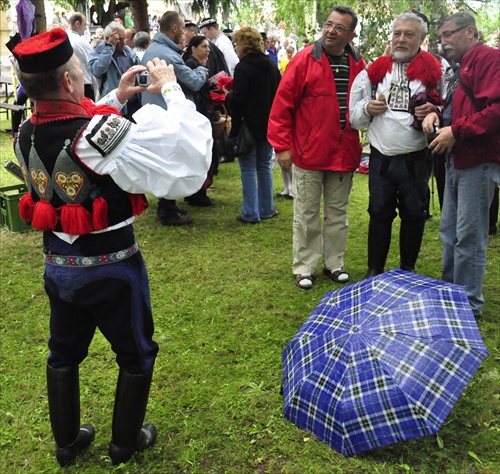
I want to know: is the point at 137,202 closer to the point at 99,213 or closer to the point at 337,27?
the point at 99,213

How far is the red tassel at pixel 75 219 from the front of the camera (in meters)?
2.19

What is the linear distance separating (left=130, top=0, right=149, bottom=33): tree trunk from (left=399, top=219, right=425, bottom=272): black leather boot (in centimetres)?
766

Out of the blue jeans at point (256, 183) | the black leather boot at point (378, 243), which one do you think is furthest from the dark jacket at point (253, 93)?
the black leather boot at point (378, 243)

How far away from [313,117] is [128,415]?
2699mm

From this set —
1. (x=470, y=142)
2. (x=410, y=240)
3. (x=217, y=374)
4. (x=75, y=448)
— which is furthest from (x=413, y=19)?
(x=75, y=448)

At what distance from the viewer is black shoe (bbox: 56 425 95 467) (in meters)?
2.70

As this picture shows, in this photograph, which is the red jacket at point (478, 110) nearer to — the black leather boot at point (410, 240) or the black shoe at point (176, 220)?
the black leather boot at point (410, 240)

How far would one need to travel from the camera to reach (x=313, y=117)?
173 inches

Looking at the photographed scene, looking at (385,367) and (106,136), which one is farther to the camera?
(385,367)

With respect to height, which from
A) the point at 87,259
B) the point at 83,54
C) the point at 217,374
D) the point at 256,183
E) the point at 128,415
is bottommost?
the point at 217,374

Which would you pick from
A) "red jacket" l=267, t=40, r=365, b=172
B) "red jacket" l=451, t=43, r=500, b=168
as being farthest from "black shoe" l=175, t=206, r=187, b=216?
"red jacket" l=451, t=43, r=500, b=168

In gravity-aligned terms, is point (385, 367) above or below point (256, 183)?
above

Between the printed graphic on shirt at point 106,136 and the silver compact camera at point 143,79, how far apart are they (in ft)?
1.91

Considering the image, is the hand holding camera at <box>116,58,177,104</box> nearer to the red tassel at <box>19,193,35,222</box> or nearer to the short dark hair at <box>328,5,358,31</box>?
the red tassel at <box>19,193,35,222</box>
